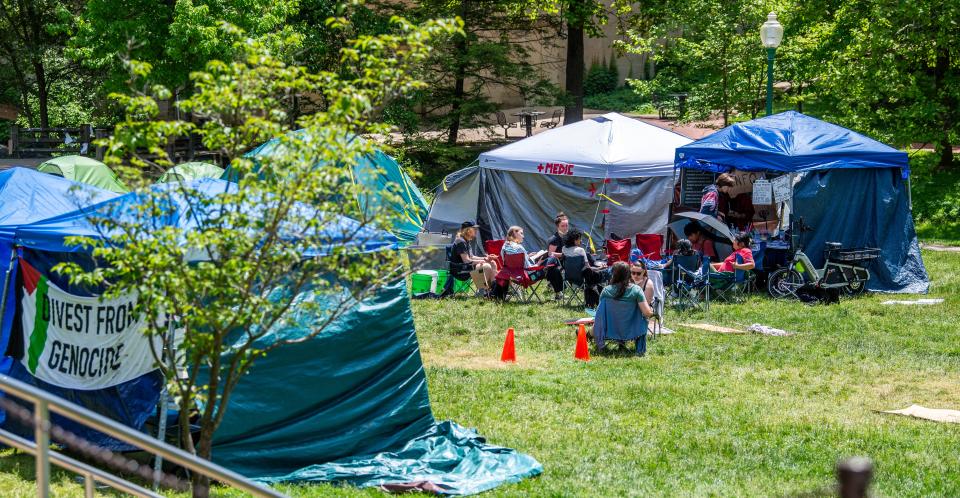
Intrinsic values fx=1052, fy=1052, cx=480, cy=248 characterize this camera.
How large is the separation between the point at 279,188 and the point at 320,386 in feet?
9.99

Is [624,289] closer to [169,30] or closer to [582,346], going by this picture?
[582,346]

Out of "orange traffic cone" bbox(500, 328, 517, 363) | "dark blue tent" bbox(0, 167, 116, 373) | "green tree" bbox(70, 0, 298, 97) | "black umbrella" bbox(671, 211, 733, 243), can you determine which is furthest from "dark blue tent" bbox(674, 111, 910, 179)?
"green tree" bbox(70, 0, 298, 97)

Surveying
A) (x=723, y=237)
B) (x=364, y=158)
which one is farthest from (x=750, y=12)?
(x=364, y=158)

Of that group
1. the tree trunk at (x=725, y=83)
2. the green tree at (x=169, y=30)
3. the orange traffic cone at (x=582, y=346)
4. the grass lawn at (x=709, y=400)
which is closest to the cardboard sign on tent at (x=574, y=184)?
the grass lawn at (x=709, y=400)

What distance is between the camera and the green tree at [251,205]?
18.5ft

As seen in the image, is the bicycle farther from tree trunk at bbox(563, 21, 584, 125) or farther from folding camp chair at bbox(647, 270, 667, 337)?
tree trunk at bbox(563, 21, 584, 125)

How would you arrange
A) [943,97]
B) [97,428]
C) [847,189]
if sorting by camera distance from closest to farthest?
1. [97,428]
2. [847,189]
3. [943,97]

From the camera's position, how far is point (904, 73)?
24.8m

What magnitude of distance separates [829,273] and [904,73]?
11.1 meters

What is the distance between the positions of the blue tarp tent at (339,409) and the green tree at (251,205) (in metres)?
1.80

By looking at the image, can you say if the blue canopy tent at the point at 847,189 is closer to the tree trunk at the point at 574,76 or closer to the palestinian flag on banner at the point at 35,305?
the palestinian flag on banner at the point at 35,305

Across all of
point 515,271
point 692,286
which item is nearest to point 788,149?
point 692,286

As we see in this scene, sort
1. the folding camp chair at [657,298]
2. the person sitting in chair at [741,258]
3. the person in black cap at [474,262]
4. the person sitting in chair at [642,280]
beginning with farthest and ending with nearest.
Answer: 1. the person in black cap at [474,262]
2. the person sitting in chair at [741,258]
3. the folding camp chair at [657,298]
4. the person sitting in chair at [642,280]

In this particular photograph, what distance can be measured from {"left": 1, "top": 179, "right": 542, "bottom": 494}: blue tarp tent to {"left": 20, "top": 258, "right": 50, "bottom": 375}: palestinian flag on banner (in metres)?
0.08
